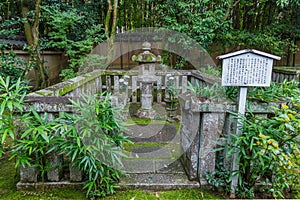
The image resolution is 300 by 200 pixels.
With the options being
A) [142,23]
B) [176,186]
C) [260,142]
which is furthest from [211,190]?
[142,23]

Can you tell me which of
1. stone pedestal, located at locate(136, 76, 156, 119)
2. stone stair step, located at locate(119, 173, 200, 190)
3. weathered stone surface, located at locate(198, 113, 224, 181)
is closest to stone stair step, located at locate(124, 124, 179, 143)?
stone pedestal, located at locate(136, 76, 156, 119)

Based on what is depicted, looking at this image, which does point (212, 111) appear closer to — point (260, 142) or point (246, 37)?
point (260, 142)

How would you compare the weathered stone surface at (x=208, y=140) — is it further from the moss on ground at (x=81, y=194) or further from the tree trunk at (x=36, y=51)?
the tree trunk at (x=36, y=51)

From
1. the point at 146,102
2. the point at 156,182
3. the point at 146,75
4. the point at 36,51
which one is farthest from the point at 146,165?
the point at 36,51

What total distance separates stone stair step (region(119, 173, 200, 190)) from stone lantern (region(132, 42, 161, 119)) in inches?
85.0

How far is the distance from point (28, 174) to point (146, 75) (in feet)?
9.10

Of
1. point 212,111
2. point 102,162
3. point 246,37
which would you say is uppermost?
point 246,37

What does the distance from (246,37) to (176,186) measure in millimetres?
5679

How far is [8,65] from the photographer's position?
3.84 meters

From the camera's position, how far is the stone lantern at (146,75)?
4141 millimetres

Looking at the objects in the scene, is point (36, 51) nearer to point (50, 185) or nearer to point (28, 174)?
point (28, 174)

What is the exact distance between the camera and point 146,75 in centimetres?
422

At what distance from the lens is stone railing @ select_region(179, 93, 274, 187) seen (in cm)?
191

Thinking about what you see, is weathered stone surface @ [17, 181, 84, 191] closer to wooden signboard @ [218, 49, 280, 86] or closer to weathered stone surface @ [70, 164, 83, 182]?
weathered stone surface @ [70, 164, 83, 182]
